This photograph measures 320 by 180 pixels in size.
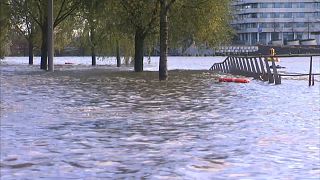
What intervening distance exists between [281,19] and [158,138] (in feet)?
519

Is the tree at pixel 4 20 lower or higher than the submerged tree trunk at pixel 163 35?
higher

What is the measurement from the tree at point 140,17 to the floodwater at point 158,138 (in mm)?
17523

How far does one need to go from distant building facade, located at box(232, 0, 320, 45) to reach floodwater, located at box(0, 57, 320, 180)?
14856 cm

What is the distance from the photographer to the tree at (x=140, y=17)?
3484 centimetres

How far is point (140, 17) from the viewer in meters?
36.0

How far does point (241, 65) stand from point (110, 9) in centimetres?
833

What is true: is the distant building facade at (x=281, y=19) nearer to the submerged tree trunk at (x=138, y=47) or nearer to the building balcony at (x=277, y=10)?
the building balcony at (x=277, y=10)

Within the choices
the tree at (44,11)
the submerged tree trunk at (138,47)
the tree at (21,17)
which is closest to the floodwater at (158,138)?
the submerged tree trunk at (138,47)

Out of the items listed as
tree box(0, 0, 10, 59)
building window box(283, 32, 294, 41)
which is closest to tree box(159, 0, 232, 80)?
tree box(0, 0, 10, 59)

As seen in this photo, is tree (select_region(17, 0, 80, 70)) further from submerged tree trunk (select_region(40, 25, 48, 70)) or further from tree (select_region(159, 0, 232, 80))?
tree (select_region(159, 0, 232, 80))

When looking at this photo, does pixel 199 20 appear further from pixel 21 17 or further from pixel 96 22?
pixel 21 17

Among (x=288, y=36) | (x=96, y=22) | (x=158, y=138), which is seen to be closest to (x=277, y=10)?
(x=288, y=36)

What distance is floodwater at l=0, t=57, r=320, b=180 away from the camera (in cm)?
769

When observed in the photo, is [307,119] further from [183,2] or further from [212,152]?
[183,2]
